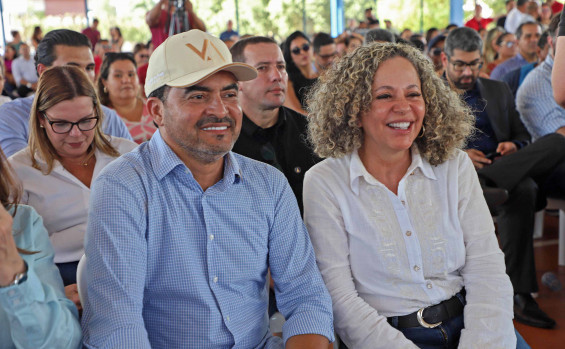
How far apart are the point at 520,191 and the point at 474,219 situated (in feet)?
4.90

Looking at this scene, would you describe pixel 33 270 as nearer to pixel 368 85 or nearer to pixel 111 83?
pixel 368 85

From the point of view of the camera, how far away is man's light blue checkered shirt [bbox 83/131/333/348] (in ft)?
4.88

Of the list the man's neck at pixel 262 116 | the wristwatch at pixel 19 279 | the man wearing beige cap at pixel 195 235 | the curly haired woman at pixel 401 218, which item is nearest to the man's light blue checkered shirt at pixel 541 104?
the man's neck at pixel 262 116

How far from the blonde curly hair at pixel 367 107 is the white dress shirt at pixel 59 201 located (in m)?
0.98

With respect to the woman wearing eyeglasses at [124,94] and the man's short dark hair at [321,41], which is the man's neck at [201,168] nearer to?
the woman wearing eyeglasses at [124,94]

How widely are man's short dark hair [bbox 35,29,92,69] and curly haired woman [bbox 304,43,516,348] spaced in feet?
6.54

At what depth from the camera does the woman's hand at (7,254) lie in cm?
123

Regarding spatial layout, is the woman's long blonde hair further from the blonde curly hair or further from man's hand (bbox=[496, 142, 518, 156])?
man's hand (bbox=[496, 142, 518, 156])

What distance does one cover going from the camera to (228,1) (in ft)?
51.9

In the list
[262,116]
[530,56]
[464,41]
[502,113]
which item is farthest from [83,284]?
[530,56]

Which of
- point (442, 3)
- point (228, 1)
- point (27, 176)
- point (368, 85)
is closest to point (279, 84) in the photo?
point (368, 85)

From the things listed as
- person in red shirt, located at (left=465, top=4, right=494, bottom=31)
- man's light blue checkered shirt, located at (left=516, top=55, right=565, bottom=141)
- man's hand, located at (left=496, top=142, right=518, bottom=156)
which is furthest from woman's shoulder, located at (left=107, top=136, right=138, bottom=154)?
person in red shirt, located at (left=465, top=4, right=494, bottom=31)

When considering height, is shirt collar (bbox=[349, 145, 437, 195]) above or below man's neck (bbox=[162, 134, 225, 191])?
below

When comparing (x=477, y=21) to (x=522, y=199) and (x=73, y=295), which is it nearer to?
(x=522, y=199)
